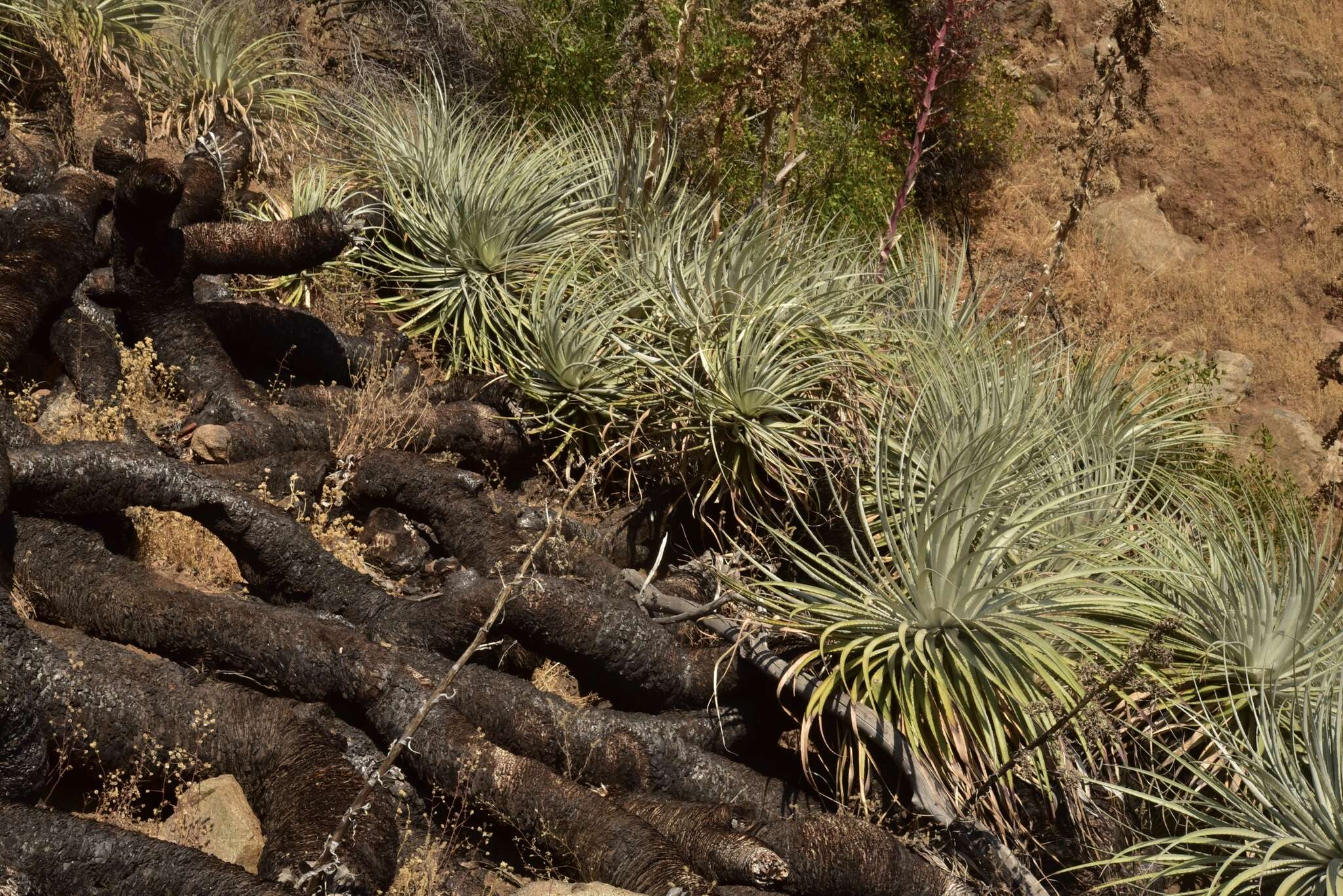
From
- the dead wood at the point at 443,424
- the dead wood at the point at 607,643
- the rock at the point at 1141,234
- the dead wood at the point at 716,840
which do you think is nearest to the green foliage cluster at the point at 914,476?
the dead wood at the point at 443,424

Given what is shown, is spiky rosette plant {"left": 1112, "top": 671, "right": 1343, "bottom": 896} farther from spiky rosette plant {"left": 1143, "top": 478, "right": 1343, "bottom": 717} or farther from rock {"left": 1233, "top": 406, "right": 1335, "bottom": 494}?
rock {"left": 1233, "top": 406, "right": 1335, "bottom": 494}

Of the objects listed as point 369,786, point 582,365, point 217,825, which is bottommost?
point 217,825

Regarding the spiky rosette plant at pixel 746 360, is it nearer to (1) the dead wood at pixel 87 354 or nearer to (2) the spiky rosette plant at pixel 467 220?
(2) the spiky rosette plant at pixel 467 220

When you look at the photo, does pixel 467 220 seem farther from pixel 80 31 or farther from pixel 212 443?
pixel 80 31

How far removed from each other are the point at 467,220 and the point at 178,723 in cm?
516

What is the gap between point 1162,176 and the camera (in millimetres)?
16125

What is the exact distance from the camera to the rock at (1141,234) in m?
15.3

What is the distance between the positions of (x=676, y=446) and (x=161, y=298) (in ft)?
10.3

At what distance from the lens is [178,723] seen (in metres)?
4.52

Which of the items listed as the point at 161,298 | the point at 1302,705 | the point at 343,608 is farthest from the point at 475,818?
the point at 161,298

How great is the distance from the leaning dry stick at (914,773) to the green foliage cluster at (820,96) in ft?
13.9

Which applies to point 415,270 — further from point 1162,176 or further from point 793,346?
point 1162,176

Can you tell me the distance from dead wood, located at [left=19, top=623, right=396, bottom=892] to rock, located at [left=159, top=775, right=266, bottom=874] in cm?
6

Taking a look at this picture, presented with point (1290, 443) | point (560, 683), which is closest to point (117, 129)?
point (560, 683)
